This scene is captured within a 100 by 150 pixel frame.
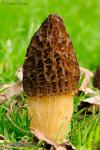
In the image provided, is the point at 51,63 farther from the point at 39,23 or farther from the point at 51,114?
the point at 39,23

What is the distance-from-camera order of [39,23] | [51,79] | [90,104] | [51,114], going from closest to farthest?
[51,79] → [51,114] → [90,104] → [39,23]

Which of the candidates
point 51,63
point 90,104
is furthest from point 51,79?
point 90,104

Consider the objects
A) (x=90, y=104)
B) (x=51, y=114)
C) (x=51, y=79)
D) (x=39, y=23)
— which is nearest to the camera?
(x=51, y=79)

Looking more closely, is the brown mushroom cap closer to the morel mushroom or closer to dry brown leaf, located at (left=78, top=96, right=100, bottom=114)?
the morel mushroom

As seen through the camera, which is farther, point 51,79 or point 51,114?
point 51,114

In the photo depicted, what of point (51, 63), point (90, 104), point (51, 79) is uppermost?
point (51, 63)

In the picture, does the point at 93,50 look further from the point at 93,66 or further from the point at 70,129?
the point at 70,129

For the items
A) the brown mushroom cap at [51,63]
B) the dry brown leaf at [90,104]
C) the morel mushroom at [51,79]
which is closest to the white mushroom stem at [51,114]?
the morel mushroom at [51,79]
